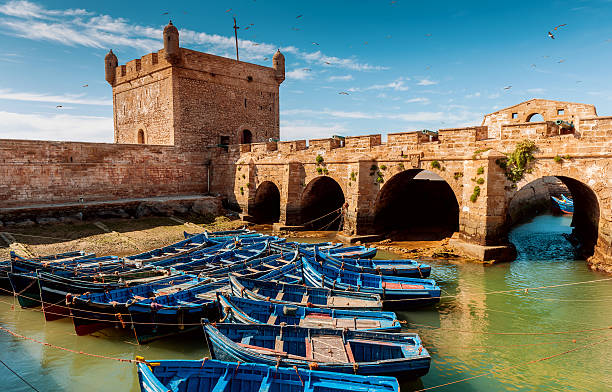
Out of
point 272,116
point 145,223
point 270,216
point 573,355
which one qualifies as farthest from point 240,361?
point 272,116

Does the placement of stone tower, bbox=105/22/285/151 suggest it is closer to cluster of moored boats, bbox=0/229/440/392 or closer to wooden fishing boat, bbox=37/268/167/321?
cluster of moored boats, bbox=0/229/440/392

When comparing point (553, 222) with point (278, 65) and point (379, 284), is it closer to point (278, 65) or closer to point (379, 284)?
point (379, 284)

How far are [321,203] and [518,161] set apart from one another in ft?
39.8

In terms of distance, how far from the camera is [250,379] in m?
6.07

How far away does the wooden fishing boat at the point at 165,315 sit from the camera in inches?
339

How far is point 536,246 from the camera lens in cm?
1823

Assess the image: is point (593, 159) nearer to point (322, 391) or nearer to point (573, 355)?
point (573, 355)

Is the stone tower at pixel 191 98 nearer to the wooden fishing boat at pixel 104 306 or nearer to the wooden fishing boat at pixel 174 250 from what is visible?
the wooden fishing boat at pixel 174 250

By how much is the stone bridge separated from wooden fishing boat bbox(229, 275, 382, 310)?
7167 mm

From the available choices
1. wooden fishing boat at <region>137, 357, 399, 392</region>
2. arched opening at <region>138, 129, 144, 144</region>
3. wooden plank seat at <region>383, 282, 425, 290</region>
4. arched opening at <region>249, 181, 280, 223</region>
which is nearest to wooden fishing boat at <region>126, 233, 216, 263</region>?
wooden plank seat at <region>383, 282, 425, 290</region>

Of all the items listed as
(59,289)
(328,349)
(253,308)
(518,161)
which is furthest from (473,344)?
(59,289)

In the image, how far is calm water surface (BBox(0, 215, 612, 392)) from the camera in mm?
7418

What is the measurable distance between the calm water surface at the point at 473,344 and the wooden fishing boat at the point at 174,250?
11.1 ft

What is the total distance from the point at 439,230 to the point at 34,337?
58.4ft
